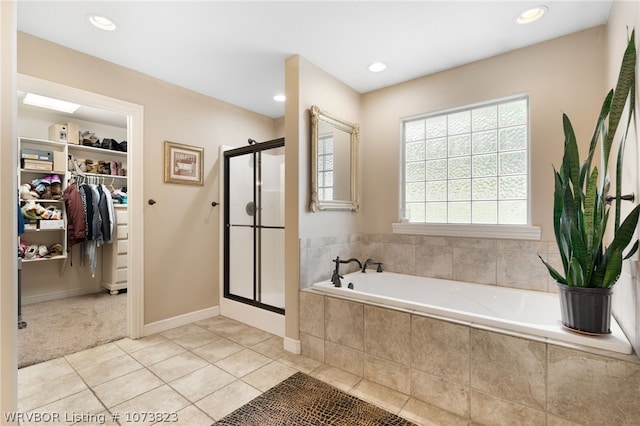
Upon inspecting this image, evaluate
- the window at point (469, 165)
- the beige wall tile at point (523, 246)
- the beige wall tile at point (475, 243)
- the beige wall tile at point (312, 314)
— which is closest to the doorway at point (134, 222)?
the beige wall tile at point (312, 314)

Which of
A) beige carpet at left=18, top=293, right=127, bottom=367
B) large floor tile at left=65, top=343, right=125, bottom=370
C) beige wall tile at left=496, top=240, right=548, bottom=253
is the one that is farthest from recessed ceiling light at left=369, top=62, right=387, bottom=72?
beige carpet at left=18, top=293, right=127, bottom=367

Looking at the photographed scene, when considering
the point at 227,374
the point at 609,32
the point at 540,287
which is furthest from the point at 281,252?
the point at 609,32

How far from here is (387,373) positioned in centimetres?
190

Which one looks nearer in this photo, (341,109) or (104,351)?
(104,351)

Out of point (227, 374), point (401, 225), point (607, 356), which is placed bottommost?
point (227, 374)

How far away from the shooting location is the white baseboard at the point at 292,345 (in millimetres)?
2379

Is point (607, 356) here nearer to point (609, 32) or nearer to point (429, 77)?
point (609, 32)

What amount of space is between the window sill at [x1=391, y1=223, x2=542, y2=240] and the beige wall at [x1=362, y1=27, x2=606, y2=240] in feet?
0.26

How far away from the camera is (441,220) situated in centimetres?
277

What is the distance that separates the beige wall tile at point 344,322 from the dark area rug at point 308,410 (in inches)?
12.8

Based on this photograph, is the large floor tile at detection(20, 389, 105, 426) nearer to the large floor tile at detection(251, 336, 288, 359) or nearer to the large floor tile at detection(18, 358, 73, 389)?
the large floor tile at detection(18, 358, 73, 389)

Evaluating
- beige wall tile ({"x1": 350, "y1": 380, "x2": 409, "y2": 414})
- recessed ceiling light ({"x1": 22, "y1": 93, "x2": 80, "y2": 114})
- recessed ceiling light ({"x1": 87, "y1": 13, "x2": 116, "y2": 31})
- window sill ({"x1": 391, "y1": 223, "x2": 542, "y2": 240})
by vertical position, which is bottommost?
beige wall tile ({"x1": 350, "y1": 380, "x2": 409, "y2": 414})

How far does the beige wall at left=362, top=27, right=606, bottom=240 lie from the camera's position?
2070 millimetres

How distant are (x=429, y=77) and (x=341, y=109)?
86cm
